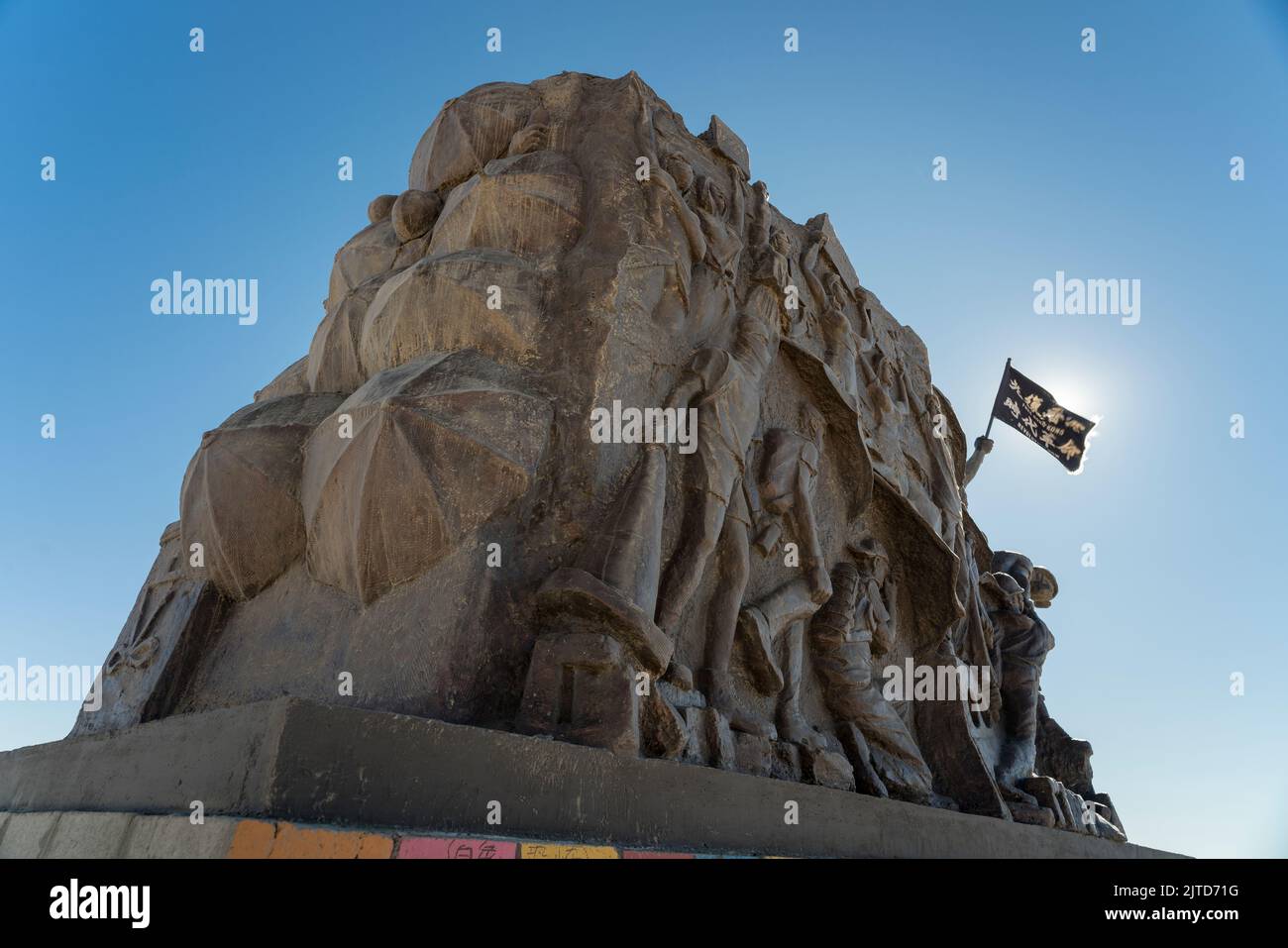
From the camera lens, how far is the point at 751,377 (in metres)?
4.45

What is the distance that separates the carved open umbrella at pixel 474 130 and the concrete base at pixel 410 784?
11.6 ft

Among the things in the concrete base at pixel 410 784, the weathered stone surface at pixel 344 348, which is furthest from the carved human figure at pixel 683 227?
the concrete base at pixel 410 784

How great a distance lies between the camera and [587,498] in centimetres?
345

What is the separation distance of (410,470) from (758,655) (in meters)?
2.10

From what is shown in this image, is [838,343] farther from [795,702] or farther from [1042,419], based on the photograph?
[1042,419]

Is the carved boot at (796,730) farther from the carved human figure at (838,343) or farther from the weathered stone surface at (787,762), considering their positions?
the carved human figure at (838,343)

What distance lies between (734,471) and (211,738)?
8.38 ft

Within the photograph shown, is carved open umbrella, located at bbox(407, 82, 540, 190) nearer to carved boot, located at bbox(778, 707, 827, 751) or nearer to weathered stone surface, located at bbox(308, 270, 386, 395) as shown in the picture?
weathered stone surface, located at bbox(308, 270, 386, 395)

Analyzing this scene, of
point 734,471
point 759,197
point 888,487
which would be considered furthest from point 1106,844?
point 759,197

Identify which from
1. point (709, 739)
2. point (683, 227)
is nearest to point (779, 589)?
point (709, 739)

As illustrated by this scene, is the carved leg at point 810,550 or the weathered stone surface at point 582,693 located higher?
the carved leg at point 810,550

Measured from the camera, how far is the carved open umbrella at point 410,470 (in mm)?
2877

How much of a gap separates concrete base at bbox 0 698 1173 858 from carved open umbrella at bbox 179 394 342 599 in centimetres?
84

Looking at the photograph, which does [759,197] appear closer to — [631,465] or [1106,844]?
[631,465]
